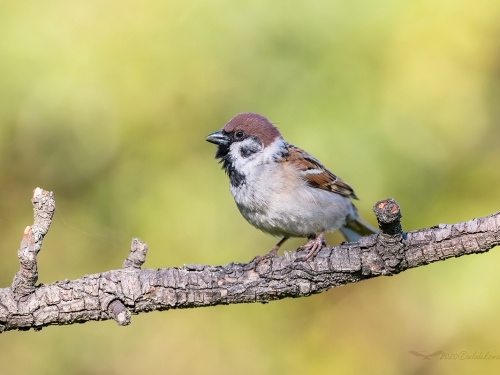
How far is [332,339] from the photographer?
3.81m

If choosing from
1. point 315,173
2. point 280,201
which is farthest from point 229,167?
point 315,173

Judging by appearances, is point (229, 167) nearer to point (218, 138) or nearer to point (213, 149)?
point (218, 138)

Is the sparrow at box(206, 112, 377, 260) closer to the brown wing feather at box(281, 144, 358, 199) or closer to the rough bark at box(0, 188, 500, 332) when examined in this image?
the brown wing feather at box(281, 144, 358, 199)

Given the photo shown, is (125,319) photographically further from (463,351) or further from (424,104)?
(424,104)

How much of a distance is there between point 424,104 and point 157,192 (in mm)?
1827

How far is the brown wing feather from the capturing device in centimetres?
352

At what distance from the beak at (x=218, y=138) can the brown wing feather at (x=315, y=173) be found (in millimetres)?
366

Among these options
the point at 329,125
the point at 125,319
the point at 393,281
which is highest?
the point at 329,125

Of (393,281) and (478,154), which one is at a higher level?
(478,154)

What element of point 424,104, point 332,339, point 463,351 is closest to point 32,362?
point 332,339

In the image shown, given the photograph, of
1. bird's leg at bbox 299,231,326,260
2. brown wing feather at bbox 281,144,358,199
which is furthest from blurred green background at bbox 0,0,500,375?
bird's leg at bbox 299,231,326,260

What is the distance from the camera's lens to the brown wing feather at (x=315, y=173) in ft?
11.6

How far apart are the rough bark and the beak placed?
91 cm

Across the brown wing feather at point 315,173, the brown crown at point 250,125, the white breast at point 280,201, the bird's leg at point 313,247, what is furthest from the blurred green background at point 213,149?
the bird's leg at point 313,247
